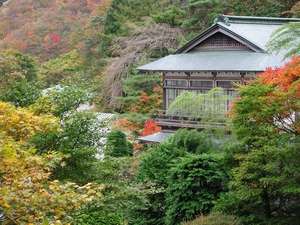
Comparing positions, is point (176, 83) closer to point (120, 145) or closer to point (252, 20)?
point (120, 145)

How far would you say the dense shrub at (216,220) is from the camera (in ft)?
46.8

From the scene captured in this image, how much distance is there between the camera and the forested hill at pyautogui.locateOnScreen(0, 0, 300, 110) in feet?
108

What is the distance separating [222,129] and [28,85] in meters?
6.43

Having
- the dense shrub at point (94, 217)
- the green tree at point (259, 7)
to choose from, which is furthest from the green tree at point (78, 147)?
the green tree at point (259, 7)

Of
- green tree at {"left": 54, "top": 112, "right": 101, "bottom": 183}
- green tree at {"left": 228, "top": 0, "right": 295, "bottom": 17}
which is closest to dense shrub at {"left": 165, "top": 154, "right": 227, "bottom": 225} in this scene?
green tree at {"left": 54, "top": 112, "right": 101, "bottom": 183}

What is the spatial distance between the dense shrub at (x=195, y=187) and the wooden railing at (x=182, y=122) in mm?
2785

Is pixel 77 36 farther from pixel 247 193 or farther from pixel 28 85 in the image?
pixel 247 193

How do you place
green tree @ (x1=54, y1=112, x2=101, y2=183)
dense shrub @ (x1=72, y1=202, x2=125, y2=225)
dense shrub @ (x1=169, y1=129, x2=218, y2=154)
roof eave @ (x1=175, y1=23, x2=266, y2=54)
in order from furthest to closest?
roof eave @ (x1=175, y1=23, x2=266, y2=54), dense shrub @ (x1=169, y1=129, x2=218, y2=154), green tree @ (x1=54, y1=112, x2=101, y2=183), dense shrub @ (x1=72, y1=202, x2=125, y2=225)

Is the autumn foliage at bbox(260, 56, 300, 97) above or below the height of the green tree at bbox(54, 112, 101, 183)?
above

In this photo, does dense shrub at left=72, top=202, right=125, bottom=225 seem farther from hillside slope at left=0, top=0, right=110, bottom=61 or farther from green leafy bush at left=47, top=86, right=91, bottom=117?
hillside slope at left=0, top=0, right=110, bottom=61

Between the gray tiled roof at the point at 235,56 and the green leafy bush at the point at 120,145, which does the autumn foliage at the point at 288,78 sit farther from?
the green leafy bush at the point at 120,145

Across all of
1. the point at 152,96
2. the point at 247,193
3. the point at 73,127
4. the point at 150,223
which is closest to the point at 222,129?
the point at 150,223

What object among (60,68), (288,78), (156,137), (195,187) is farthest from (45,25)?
(288,78)

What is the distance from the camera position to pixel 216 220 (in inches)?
568
